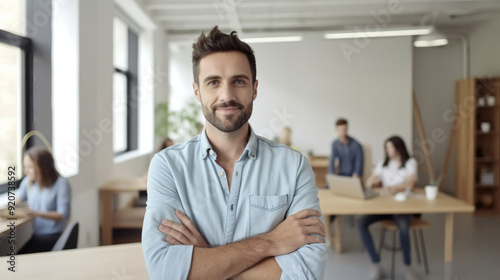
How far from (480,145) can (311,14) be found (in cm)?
395

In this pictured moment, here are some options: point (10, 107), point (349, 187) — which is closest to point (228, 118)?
point (349, 187)

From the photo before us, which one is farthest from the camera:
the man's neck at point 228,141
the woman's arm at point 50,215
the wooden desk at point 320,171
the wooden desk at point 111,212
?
the wooden desk at point 320,171

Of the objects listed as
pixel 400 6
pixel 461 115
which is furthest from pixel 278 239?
pixel 461 115

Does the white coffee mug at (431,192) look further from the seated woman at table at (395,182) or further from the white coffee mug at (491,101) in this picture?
the white coffee mug at (491,101)

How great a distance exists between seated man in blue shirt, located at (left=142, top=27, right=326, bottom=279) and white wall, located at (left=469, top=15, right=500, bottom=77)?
24.0 ft

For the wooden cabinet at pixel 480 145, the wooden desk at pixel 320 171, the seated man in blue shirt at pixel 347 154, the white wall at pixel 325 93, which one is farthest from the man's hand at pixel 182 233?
the wooden cabinet at pixel 480 145

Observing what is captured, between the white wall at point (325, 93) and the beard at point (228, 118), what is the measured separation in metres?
6.81

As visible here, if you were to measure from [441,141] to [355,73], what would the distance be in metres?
2.74

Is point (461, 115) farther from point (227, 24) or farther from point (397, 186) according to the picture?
point (227, 24)

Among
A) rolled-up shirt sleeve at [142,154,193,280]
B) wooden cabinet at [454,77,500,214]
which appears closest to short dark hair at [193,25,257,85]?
rolled-up shirt sleeve at [142,154,193,280]

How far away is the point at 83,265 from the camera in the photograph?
1763 mm

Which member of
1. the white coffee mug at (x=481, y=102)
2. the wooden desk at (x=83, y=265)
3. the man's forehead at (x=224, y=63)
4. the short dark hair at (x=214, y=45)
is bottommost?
the wooden desk at (x=83, y=265)

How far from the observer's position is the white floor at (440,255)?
4.09 meters

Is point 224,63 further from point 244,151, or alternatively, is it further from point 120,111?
point 120,111
